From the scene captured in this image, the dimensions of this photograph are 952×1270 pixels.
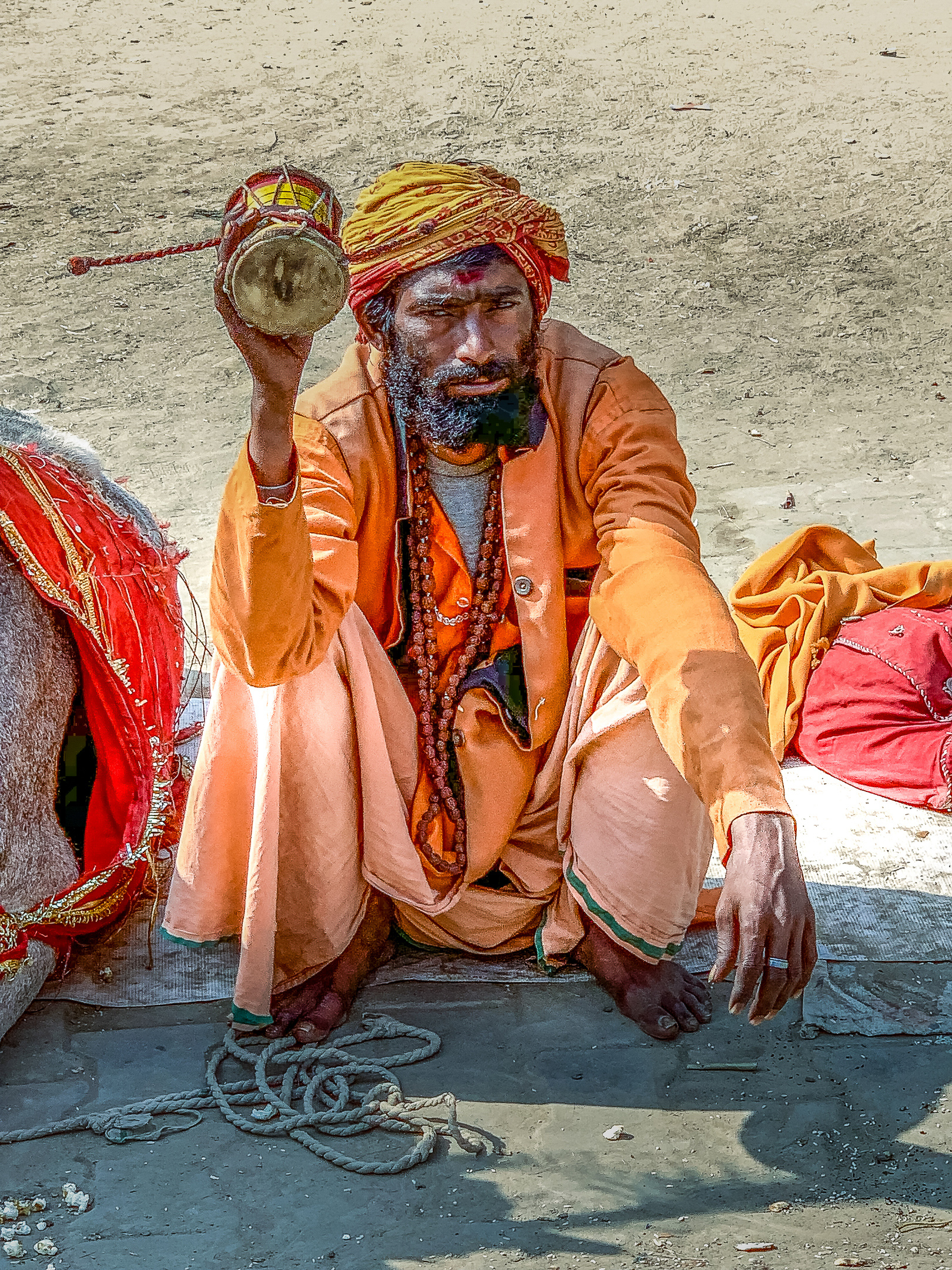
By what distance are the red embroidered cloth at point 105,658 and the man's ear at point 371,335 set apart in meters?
0.68

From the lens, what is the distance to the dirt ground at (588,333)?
2.56 metres

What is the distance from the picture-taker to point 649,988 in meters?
3.10

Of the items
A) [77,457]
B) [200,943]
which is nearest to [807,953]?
[200,943]

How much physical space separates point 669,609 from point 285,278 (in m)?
0.89

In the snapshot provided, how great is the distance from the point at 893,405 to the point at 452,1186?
4.99 meters

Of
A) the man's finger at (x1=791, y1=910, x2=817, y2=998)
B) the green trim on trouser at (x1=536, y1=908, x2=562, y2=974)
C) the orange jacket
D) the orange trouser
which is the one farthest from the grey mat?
the man's finger at (x1=791, y1=910, x2=817, y2=998)

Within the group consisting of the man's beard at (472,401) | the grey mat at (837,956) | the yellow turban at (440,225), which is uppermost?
the yellow turban at (440,225)

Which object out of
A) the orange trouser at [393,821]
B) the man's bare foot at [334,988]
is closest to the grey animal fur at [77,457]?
the orange trouser at [393,821]

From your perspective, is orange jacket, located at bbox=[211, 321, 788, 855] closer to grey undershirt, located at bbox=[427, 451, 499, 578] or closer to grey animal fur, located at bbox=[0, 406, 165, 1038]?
grey undershirt, located at bbox=[427, 451, 499, 578]

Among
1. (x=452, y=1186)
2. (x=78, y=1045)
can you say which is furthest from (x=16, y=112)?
(x=452, y=1186)

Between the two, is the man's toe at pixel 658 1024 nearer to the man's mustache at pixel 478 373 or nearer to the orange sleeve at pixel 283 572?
the orange sleeve at pixel 283 572

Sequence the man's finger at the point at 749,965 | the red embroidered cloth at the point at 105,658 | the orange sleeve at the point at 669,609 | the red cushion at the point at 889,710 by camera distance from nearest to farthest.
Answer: the man's finger at the point at 749,965 → the orange sleeve at the point at 669,609 → the red embroidered cloth at the point at 105,658 → the red cushion at the point at 889,710

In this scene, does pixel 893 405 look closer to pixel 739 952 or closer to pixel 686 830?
pixel 686 830

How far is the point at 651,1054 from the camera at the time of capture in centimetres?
299
